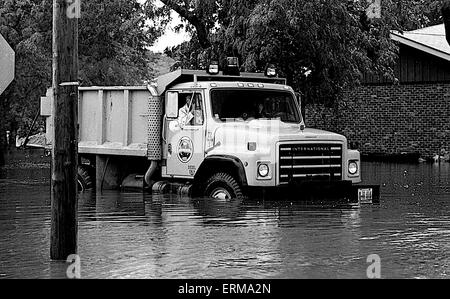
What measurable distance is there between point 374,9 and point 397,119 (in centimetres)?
1374

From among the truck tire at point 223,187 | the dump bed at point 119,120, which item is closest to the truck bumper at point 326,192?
the truck tire at point 223,187

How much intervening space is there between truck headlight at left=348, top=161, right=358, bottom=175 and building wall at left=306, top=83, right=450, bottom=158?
1645cm

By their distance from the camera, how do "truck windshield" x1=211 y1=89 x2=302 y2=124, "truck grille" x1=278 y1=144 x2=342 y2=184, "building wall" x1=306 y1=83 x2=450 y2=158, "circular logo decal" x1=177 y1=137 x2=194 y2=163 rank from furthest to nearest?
"building wall" x1=306 y1=83 x2=450 y2=158 < "circular logo decal" x1=177 y1=137 x2=194 y2=163 < "truck windshield" x1=211 y1=89 x2=302 y2=124 < "truck grille" x1=278 y1=144 x2=342 y2=184

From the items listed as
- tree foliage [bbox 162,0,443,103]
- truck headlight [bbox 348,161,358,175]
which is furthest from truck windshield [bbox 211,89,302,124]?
tree foliage [bbox 162,0,443,103]

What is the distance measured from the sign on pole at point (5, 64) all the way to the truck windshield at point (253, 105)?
6138 mm

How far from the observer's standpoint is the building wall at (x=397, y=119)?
35.6m

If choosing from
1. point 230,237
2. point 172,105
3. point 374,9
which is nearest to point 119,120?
point 172,105

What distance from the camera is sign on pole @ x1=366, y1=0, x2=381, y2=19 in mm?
23188

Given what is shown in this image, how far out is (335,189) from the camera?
1758 cm

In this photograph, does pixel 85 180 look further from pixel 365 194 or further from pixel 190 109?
pixel 365 194

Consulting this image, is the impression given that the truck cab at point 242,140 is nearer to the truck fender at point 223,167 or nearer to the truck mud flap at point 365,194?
the truck fender at point 223,167

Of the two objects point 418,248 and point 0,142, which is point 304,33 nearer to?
point 418,248

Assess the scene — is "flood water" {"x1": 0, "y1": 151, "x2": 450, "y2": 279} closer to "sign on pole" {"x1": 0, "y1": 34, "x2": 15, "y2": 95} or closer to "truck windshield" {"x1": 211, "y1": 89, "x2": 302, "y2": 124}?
"truck windshield" {"x1": 211, "y1": 89, "x2": 302, "y2": 124}
